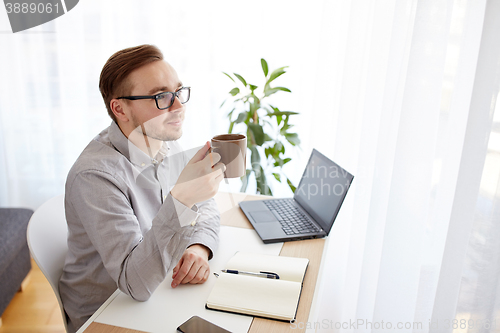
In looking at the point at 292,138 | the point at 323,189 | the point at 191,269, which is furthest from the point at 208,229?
the point at 292,138

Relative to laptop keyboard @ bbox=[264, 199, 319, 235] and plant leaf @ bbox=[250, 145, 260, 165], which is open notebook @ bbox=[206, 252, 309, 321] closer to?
laptop keyboard @ bbox=[264, 199, 319, 235]

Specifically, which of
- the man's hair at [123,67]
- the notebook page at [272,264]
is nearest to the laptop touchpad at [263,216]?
the notebook page at [272,264]

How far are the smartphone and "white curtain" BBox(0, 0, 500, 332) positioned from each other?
8.9 inches

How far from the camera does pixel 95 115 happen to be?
232 cm

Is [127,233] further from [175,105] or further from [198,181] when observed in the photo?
[175,105]

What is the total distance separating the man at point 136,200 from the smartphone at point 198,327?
5.7 inches

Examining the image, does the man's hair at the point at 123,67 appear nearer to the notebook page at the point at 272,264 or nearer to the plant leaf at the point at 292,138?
the notebook page at the point at 272,264

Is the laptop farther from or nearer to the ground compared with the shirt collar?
nearer to the ground

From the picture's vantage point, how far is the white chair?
1035 mm

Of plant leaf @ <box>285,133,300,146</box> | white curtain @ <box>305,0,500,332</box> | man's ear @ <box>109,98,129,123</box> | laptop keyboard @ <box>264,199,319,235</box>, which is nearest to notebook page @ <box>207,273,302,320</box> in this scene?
white curtain @ <box>305,0,500,332</box>

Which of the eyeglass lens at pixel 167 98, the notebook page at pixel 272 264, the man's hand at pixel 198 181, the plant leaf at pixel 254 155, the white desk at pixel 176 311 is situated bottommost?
the white desk at pixel 176 311

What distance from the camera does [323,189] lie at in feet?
4.19

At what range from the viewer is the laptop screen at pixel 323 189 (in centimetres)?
118

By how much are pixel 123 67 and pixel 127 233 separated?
18.7 inches
